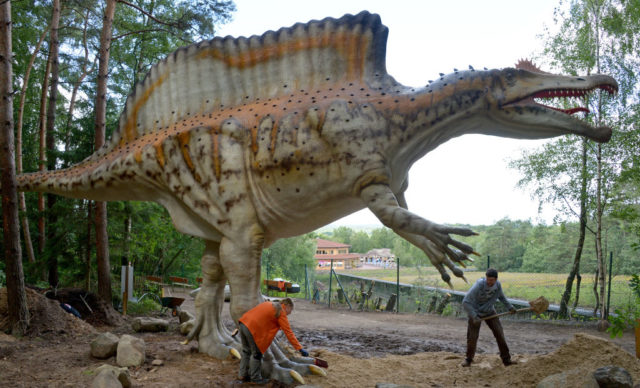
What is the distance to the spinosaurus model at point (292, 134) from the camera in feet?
12.0

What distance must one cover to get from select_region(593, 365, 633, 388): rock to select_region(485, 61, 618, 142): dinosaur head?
1.72 metres

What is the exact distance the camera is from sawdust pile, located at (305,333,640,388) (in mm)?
3949

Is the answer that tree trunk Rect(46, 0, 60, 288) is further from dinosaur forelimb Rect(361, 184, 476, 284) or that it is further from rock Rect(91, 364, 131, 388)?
dinosaur forelimb Rect(361, 184, 476, 284)

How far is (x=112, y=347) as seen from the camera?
436 cm

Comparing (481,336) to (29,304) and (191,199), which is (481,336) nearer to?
(191,199)

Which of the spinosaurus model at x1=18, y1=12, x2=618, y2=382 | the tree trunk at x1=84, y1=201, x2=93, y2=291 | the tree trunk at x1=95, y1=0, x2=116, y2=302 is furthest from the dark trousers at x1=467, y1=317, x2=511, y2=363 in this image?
the tree trunk at x1=84, y1=201, x2=93, y2=291

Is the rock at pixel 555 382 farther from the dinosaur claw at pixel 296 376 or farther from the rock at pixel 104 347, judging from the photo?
the rock at pixel 104 347

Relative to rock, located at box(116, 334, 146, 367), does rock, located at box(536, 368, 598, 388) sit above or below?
above

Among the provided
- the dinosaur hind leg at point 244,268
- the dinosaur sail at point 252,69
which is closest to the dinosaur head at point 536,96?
the dinosaur sail at point 252,69

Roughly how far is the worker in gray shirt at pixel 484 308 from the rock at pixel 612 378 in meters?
1.28

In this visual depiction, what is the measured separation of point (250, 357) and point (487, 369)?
237 centimetres

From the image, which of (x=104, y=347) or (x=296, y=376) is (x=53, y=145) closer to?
(x=104, y=347)

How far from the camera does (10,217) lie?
528 centimetres

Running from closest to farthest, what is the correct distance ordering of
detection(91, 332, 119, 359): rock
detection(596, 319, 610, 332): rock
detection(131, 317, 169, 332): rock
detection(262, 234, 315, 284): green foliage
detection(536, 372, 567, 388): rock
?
1. detection(536, 372, 567, 388): rock
2. detection(91, 332, 119, 359): rock
3. detection(131, 317, 169, 332): rock
4. detection(596, 319, 610, 332): rock
5. detection(262, 234, 315, 284): green foliage
